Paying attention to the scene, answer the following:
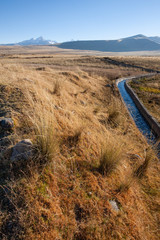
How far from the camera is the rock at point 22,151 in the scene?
6.74 feet

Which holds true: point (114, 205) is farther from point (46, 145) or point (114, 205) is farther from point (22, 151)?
point (22, 151)

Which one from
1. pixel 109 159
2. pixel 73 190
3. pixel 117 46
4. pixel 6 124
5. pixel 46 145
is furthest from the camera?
pixel 117 46

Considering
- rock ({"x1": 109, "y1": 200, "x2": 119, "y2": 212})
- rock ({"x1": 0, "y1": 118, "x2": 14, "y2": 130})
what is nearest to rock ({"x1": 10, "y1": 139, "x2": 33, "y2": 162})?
rock ({"x1": 0, "y1": 118, "x2": 14, "y2": 130})

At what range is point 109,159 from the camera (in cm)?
246

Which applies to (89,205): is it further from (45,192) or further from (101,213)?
(45,192)

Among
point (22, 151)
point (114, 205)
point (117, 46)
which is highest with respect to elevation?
point (117, 46)

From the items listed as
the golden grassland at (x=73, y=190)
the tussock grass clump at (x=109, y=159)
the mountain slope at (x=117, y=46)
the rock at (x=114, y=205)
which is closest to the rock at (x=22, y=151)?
the golden grassland at (x=73, y=190)

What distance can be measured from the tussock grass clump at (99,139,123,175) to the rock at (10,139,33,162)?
120 cm

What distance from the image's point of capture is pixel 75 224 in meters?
1.70

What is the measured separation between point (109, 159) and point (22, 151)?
1393mm

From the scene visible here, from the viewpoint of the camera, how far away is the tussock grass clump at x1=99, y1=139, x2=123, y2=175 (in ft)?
8.08

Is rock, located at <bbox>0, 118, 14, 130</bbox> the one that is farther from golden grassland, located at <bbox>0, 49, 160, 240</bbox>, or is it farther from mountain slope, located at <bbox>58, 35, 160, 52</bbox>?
mountain slope, located at <bbox>58, 35, 160, 52</bbox>

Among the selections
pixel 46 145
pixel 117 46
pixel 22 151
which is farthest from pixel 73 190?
pixel 117 46

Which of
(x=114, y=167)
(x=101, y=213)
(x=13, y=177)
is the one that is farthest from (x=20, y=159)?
(x=114, y=167)
